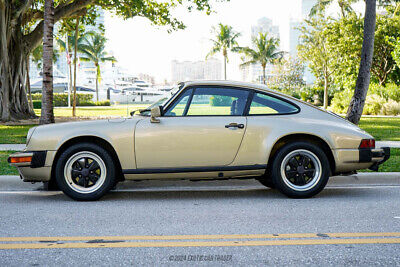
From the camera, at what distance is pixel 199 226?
4777 mm

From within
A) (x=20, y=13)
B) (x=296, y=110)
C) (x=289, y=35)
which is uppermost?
(x=289, y=35)

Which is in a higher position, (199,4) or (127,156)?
(199,4)

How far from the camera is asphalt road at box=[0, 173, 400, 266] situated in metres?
3.82

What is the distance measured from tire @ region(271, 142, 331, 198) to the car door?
59cm

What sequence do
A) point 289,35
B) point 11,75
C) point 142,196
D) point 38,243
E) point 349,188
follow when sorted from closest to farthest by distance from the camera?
point 38,243 → point 142,196 → point 349,188 → point 11,75 → point 289,35

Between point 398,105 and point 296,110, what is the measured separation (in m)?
21.3

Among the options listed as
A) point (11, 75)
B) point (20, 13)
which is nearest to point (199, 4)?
point (20, 13)

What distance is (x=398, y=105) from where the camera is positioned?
25.4 m

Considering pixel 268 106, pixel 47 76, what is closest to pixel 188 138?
pixel 268 106

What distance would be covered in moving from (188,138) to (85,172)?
1.32 meters

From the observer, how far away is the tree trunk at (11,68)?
20375 mm

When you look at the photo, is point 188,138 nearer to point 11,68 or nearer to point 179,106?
point 179,106

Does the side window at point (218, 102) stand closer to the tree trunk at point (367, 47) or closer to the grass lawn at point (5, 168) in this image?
the grass lawn at point (5, 168)

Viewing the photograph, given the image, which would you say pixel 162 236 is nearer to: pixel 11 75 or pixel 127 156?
pixel 127 156
